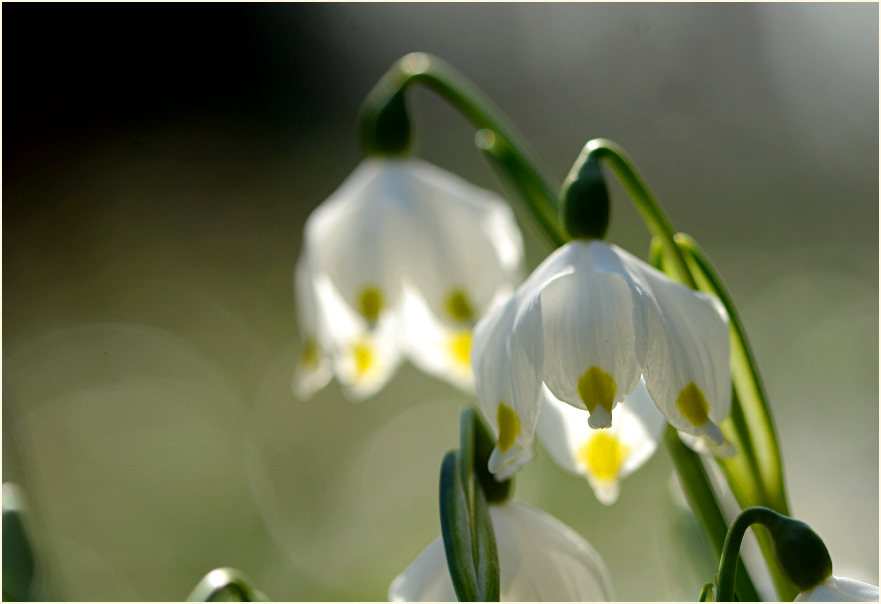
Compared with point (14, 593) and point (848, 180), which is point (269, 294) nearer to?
point (848, 180)

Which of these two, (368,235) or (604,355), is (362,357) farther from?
(604,355)

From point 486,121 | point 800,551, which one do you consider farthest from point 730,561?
point 486,121

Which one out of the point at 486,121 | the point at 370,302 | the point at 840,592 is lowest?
the point at 840,592

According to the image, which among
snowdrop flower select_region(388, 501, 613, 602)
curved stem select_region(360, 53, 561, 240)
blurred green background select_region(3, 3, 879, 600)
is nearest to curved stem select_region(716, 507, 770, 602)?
snowdrop flower select_region(388, 501, 613, 602)

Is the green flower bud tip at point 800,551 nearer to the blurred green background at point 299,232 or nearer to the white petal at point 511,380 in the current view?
the white petal at point 511,380

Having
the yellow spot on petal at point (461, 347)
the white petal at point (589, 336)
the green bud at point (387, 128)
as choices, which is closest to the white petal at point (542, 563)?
the white petal at point (589, 336)

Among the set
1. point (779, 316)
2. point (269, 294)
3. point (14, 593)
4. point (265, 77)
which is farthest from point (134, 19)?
point (14, 593)

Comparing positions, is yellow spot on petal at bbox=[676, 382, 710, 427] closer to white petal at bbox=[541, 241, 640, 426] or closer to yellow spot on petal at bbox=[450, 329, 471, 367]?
white petal at bbox=[541, 241, 640, 426]
